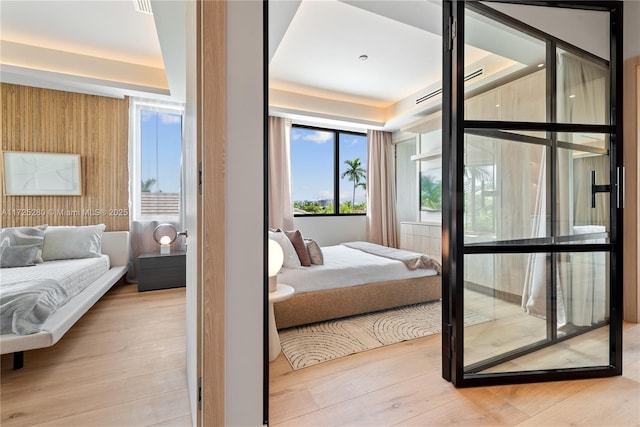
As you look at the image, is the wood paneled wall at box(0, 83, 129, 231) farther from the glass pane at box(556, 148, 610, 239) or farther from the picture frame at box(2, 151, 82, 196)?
the glass pane at box(556, 148, 610, 239)

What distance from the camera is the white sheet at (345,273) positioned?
101 inches

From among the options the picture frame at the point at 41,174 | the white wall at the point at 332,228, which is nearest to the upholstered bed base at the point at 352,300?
the white wall at the point at 332,228

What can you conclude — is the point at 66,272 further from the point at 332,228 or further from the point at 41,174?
the point at 332,228

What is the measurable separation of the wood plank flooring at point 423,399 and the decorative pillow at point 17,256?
2788 millimetres

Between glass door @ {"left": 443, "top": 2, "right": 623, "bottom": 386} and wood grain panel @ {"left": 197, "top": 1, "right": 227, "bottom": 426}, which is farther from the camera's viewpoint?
glass door @ {"left": 443, "top": 2, "right": 623, "bottom": 386}

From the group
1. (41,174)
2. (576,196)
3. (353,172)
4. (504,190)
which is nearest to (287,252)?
(504,190)

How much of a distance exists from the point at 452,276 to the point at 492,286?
31 cm

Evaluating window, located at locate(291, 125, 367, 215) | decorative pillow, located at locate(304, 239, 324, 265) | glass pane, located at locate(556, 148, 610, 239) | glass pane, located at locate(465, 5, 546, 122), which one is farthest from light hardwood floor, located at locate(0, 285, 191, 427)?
window, located at locate(291, 125, 367, 215)

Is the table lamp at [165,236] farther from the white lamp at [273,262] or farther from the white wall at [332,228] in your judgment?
the white lamp at [273,262]

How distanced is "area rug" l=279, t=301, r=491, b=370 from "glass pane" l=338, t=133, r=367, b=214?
314 cm

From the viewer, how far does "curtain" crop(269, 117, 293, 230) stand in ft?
16.4

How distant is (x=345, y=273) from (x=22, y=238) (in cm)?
333

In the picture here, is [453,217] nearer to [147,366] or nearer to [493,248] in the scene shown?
[493,248]

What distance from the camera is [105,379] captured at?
1803 mm
